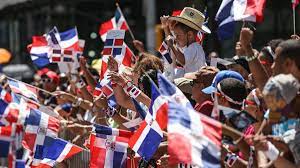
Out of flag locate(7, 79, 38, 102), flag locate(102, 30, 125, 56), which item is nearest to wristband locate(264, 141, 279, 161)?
flag locate(102, 30, 125, 56)

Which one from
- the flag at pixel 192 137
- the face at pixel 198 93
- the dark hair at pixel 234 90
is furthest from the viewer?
the face at pixel 198 93

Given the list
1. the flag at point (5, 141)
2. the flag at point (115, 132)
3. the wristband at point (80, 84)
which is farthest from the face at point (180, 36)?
the wristband at point (80, 84)

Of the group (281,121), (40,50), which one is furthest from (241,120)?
(40,50)

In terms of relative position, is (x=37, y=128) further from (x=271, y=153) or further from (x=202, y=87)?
(x=271, y=153)

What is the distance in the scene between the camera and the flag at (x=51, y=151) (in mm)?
9352

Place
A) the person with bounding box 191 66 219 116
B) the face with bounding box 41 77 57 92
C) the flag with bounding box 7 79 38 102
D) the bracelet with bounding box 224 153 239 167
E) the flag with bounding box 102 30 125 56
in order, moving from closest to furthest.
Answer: the bracelet with bounding box 224 153 239 167, the person with bounding box 191 66 219 116, the flag with bounding box 7 79 38 102, the flag with bounding box 102 30 125 56, the face with bounding box 41 77 57 92

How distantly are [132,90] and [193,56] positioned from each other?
1.16 metres

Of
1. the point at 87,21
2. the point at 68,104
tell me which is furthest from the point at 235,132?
the point at 87,21

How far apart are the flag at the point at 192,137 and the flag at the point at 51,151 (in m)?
3.06

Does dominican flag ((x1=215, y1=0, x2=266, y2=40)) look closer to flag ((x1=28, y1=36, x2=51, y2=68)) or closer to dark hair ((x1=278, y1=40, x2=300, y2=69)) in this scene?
dark hair ((x1=278, y1=40, x2=300, y2=69))

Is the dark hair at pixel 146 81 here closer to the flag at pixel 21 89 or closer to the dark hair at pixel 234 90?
the dark hair at pixel 234 90

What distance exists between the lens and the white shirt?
9.89 metres

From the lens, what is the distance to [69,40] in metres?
14.7

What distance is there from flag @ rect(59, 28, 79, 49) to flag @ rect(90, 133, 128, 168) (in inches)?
207
